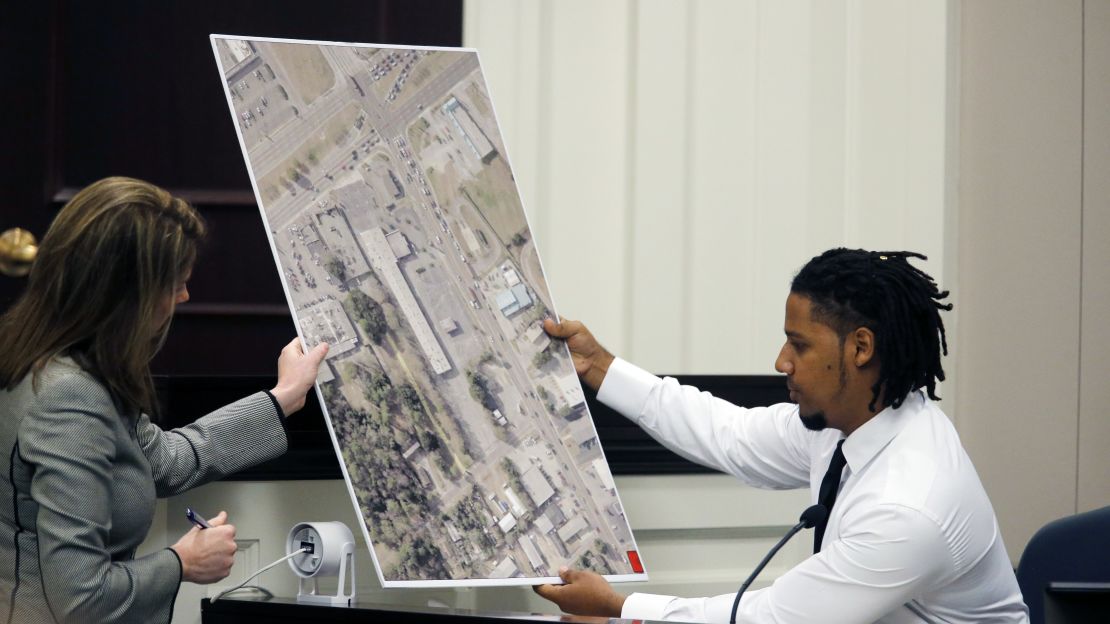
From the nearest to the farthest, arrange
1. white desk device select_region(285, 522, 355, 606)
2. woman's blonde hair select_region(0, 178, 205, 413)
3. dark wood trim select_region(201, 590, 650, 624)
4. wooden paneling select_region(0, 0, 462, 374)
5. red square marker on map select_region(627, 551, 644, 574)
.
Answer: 1. dark wood trim select_region(201, 590, 650, 624)
2. woman's blonde hair select_region(0, 178, 205, 413)
3. white desk device select_region(285, 522, 355, 606)
4. red square marker on map select_region(627, 551, 644, 574)
5. wooden paneling select_region(0, 0, 462, 374)

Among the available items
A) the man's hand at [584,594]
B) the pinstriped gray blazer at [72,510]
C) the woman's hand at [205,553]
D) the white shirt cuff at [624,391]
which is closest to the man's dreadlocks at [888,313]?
the white shirt cuff at [624,391]

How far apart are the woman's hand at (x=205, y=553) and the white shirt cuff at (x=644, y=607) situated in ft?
2.10

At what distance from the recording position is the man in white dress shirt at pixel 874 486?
1.87 m

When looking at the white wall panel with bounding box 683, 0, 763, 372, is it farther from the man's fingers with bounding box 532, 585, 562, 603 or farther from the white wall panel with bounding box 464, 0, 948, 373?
the man's fingers with bounding box 532, 585, 562, 603

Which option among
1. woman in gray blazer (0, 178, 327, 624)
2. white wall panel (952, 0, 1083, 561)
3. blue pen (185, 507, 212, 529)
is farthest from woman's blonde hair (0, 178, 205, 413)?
white wall panel (952, 0, 1083, 561)

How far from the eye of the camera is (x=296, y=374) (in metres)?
2.00

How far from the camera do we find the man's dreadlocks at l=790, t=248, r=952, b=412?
202 centimetres

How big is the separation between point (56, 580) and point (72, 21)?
1.34m

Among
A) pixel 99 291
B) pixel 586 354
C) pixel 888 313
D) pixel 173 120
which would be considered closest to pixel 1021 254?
pixel 888 313

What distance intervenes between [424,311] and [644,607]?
2.07ft

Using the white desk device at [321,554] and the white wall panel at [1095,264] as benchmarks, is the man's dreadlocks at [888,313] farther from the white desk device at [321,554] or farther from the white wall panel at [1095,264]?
the white wall panel at [1095,264]

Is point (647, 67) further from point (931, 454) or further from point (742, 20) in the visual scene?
point (931, 454)

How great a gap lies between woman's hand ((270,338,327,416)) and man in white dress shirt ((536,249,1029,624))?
448 mm

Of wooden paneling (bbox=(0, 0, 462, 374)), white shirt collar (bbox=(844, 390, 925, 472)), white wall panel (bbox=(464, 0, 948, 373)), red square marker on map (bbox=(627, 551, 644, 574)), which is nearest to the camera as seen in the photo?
white shirt collar (bbox=(844, 390, 925, 472))
